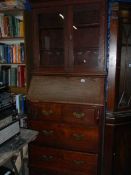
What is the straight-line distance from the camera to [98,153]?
2.06 m

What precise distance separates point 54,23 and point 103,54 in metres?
0.66

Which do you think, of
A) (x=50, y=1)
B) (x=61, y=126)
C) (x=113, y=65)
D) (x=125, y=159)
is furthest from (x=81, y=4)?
(x=125, y=159)

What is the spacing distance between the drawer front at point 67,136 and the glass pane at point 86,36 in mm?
681

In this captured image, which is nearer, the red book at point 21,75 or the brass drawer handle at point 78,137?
the brass drawer handle at point 78,137

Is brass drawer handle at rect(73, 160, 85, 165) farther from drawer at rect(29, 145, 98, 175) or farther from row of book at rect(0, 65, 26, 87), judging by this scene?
row of book at rect(0, 65, 26, 87)

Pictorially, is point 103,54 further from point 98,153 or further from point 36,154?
point 36,154

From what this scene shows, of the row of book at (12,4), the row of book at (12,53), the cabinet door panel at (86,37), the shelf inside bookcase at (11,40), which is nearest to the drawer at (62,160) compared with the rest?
the cabinet door panel at (86,37)

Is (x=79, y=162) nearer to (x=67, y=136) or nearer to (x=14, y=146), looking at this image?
(x=67, y=136)

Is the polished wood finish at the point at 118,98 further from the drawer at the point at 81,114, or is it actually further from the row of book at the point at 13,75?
the row of book at the point at 13,75

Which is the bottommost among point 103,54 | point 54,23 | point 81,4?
point 103,54

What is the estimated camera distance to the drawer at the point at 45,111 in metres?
2.11

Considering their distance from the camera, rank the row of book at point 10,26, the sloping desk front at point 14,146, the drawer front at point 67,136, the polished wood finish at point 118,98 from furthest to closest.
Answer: the row of book at point 10,26 < the drawer front at point 67,136 < the polished wood finish at point 118,98 < the sloping desk front at point 14,146

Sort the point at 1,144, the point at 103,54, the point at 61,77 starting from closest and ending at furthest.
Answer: the point at 1,144, the point at 103,54, the point at 61,77

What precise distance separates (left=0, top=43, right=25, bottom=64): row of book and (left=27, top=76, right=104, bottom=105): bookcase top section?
31cm
